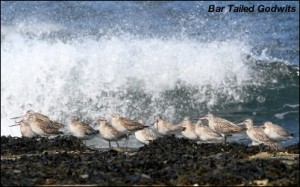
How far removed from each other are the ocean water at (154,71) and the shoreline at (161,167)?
636 centimetres

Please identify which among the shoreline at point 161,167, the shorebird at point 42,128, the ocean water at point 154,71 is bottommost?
the shoreline at point 161,167

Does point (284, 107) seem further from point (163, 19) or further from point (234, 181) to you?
point (234, 181)

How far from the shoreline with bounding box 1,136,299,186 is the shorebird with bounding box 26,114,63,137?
242 centimetres

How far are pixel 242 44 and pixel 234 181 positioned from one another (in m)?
22.6

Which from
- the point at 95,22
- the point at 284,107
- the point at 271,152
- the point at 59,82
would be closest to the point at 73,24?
the point at 95,22

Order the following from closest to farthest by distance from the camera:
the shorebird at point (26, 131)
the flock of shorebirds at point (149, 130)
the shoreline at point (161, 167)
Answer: the shoreline at point (161, 167) → the flock of shorebirds at point (149, 130) → the shorebird at point (26, 131)

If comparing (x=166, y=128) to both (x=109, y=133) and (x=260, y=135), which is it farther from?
(x=260, y=135)

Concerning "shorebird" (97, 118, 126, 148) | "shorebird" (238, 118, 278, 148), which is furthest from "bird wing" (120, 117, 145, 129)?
"shorebird" (238, 118, 278, 148)

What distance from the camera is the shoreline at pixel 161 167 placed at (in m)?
10.3

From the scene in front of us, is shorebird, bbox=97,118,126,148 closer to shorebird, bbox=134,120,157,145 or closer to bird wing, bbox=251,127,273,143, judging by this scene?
shorebird, bbox=134,120,157,145

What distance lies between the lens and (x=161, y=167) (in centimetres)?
1130

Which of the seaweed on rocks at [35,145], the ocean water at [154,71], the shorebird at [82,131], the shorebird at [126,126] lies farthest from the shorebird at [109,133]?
the ocean water at [154,71]

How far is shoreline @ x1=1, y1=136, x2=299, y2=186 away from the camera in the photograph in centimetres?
1033

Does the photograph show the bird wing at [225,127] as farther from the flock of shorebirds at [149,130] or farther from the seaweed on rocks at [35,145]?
the seaweed on rocks at [35,145]
